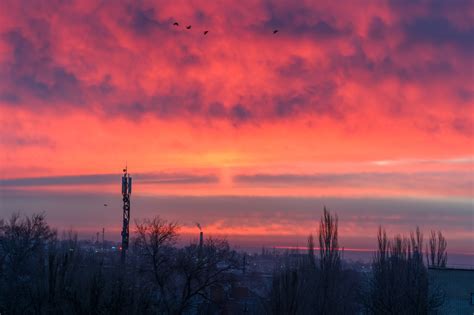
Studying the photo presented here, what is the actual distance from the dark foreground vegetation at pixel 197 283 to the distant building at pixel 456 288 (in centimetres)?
203

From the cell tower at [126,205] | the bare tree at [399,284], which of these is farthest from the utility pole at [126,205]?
the bare tree at [399,284]

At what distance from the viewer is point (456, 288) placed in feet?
148

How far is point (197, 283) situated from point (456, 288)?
19.6 m

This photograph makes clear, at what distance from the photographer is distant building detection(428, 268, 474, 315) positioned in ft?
146

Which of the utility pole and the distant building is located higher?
the utility pole

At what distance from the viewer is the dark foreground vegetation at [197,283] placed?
88.9ft

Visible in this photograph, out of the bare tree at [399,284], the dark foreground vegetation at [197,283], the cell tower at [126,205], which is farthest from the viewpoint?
the cell tower at [126,205]

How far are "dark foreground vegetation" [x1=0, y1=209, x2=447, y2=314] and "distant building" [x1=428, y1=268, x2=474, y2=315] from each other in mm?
2032

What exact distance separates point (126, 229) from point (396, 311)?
18.7 metres

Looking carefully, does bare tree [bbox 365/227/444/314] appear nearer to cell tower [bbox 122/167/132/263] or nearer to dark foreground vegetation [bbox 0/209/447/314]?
dark foreground vegetation [bbox 0/209/447/314]

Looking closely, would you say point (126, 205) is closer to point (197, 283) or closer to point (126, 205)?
point (126, 205)

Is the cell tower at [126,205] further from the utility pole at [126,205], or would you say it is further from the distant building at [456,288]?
the distant building at [456,288]

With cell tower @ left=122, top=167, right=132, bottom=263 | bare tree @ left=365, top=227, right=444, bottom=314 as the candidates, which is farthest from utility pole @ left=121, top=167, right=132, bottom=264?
bare tree @ left=365, top=227, right=444, bottom=314

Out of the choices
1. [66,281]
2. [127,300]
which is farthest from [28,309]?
[127,300]
